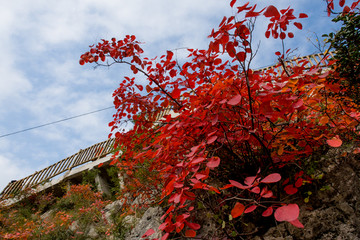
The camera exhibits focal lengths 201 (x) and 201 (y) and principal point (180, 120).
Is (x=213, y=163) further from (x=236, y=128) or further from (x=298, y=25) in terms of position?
(x=298, y=25)

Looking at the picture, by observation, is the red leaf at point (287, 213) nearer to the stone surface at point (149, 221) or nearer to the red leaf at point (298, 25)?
the red leaf at point (298, 25)

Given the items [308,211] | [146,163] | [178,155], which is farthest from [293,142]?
[146,163]

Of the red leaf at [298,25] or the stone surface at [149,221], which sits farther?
the stone surface at [149,221]

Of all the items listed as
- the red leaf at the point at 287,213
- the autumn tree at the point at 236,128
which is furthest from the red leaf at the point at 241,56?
the red leaf at the point at 287,213

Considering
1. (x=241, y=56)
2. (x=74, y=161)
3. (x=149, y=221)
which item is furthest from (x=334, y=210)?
(x=74, y=161)

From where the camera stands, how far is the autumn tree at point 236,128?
1.13m

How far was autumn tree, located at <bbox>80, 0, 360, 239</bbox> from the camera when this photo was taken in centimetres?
113

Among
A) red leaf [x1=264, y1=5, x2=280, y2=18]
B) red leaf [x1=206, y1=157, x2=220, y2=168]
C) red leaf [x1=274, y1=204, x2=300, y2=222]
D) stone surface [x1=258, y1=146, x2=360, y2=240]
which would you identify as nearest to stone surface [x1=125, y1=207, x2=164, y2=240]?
stone surface [x1=258, y1=146, x2=360, y2=240]

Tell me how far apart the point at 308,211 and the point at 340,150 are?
2.15 feet

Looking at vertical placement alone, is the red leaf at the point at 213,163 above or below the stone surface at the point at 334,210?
above

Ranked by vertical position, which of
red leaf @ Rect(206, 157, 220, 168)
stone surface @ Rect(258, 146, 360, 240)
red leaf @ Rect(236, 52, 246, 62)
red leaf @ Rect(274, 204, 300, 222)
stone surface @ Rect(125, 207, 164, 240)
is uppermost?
red leaf @ Rect(236, 52, 246, 62)

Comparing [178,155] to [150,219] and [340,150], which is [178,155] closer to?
[150,219]

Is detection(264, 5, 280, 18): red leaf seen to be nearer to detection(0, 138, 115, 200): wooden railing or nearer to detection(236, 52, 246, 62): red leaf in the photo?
detection(236, 52, 246, 62): red leaf

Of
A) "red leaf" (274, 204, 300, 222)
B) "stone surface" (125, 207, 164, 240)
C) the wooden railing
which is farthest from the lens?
the wooden railing
